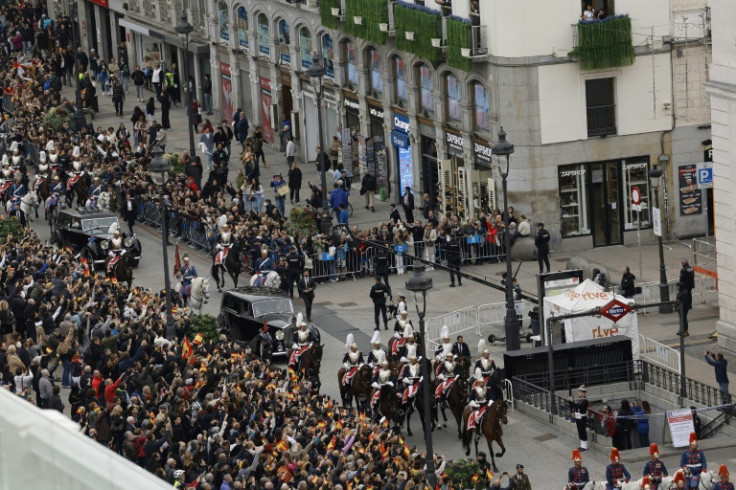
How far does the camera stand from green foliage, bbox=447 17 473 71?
1981 inches

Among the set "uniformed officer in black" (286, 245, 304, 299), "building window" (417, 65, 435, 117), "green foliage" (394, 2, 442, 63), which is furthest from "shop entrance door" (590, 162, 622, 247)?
"uniformed officer in black" (286, 245, 304, 299)

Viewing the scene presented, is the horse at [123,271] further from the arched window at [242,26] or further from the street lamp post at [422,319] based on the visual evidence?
the arched window at [242,26]

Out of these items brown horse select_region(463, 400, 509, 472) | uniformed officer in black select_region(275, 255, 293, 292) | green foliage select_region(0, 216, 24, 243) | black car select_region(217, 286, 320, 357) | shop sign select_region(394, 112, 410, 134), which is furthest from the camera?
shop sign select_region(394, 112, 410, 134)

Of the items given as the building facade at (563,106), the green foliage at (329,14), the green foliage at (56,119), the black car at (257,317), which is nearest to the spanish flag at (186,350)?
the black car at (257,317)

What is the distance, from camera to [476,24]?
50688 mm

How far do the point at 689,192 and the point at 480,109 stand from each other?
7.11 m

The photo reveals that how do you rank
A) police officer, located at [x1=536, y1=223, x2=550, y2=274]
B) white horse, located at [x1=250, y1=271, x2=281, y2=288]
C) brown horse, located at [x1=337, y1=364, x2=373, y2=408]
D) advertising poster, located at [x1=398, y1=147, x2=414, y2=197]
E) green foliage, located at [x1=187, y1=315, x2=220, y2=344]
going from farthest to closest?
advertising poster, located at [x1=398, y1=147, x2=414, y2=197] < police officer, located at [x1=536, y1=223, x2=550, y2=274] < white horse, located at [x1=250, y1=271, x2=281, y2=288] < green foliage, located at [x1=187, y1=315, x2=220, y2=344] < brown horse, located at [x1=337, y1=364, x2=373, y2=408]

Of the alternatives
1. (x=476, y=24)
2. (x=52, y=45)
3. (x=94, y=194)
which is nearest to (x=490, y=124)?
(x=476, y=24)

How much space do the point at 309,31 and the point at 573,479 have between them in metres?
37.5

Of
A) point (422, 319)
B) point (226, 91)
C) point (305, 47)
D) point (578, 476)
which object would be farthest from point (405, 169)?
point (578, 476)

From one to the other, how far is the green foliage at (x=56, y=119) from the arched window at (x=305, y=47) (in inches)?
378

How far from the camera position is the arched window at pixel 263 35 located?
2660 inches

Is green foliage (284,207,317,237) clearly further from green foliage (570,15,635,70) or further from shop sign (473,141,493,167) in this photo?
green foliage (570,15,635,70)

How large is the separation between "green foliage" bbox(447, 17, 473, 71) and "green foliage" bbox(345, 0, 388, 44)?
16.0 feet
